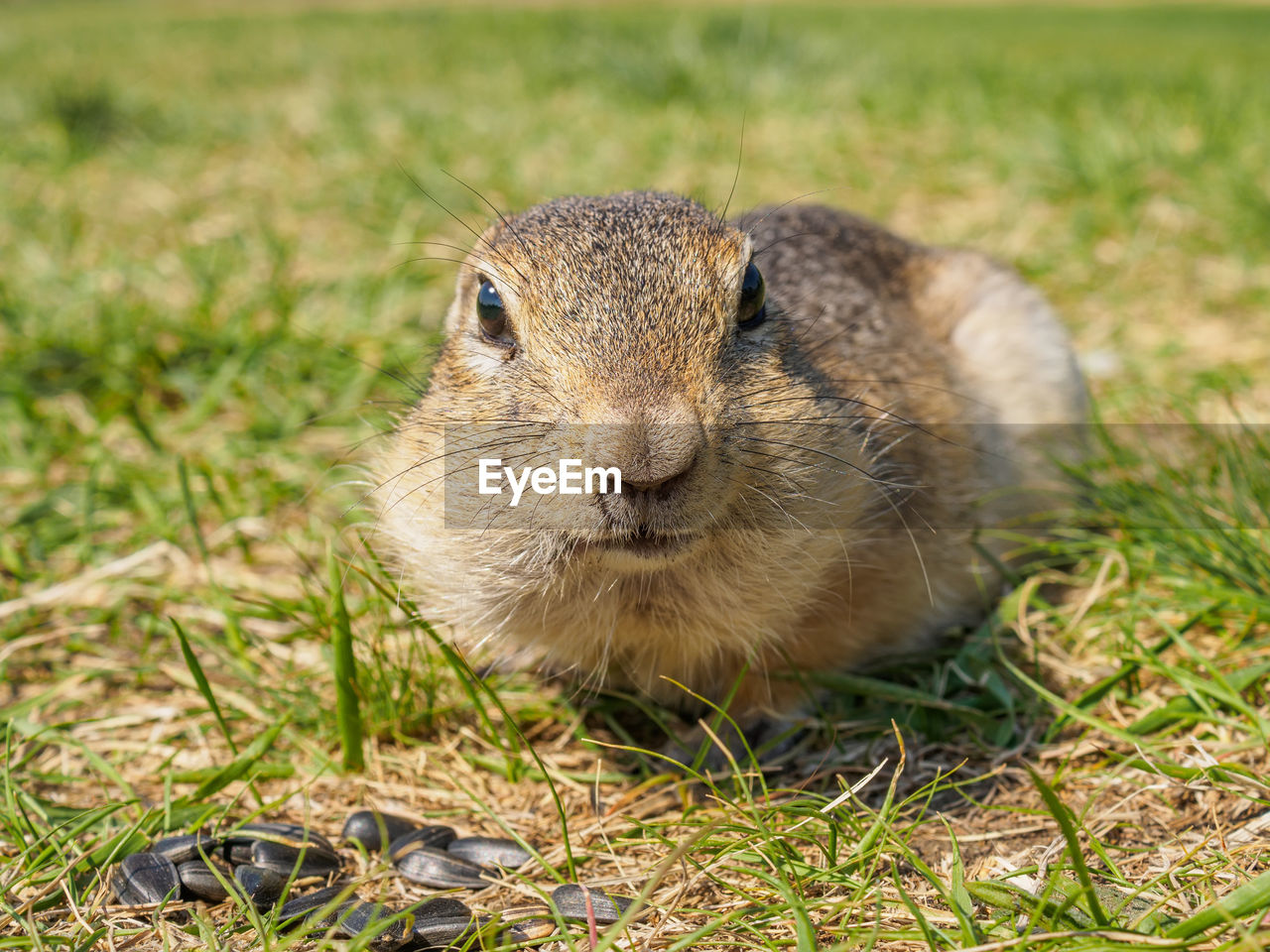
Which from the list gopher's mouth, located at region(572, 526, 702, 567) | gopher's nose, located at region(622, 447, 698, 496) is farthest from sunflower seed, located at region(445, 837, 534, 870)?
gopher's nose, located at region(622, 447, 698, 496)

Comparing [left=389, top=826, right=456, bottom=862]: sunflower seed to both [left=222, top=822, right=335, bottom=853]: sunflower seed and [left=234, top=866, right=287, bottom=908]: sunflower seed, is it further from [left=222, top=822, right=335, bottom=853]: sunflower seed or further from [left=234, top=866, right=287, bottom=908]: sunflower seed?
[left=234, top=866, right=287, bottom=908]: sunflower seed

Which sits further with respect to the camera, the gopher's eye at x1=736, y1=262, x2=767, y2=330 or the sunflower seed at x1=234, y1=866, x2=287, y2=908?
the gopher's eye at x1=736, y1=262, x2=767, y2=330

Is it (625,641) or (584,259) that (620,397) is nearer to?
(584,259)

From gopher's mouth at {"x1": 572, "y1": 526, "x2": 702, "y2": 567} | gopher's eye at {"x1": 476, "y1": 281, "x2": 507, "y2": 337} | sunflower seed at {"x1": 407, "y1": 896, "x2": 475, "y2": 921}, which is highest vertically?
gopher's eye at {"x1": 476, "y1": 281, "x2": 507, "y2": 337}

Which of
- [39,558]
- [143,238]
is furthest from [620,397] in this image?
[143,238]

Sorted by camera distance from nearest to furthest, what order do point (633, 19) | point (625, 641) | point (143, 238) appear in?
point (625, 641) < point (143, 238) < point (633, 19)

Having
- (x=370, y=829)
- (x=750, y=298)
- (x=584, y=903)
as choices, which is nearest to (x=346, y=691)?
(x=370, y=829)
